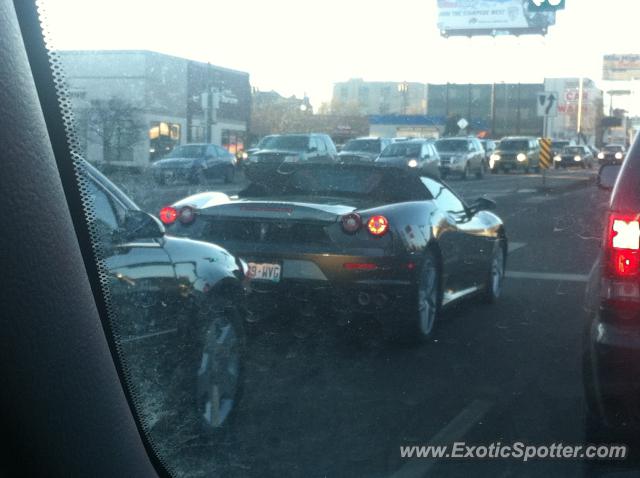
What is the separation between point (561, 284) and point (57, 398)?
863 cm

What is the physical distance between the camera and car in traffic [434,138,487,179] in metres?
33.5

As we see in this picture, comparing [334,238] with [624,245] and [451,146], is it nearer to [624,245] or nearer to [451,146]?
[624,245]

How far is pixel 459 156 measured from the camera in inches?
1340

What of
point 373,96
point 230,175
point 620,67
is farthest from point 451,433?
point 620,67

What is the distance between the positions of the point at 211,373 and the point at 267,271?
2.22 m

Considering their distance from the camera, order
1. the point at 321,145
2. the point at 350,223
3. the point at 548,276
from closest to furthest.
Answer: the point at 350,223 < the point at 321,145 < the point at 548,276

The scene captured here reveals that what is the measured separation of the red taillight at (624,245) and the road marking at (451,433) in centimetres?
111

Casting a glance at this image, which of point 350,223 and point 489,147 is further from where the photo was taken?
point 489,147

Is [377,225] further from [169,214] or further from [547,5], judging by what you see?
[547,5]

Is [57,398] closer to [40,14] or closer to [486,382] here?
[40,14]

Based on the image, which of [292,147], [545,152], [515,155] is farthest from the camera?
[515,155]

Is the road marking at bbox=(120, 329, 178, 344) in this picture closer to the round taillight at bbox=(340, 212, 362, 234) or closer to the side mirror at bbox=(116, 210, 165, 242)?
the side mirror at bbox=(116, 210, 165, 242)

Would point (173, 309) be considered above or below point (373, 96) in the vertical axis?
below

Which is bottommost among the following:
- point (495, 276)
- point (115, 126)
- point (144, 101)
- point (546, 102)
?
point (495, 276)
